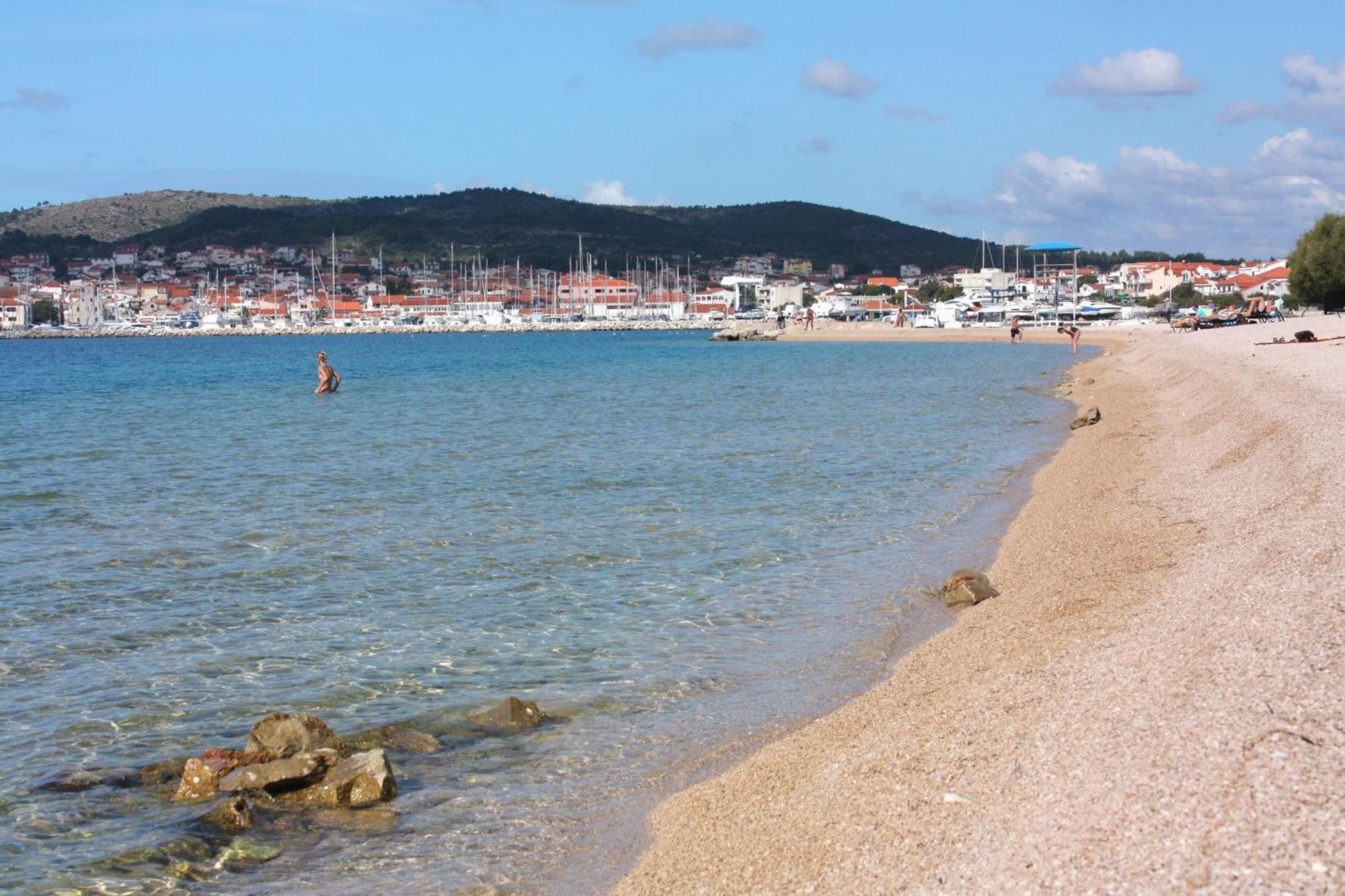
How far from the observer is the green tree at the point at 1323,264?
63475mm

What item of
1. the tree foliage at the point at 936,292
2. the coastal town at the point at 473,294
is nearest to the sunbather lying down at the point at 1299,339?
the coastal town at the point at 473,294

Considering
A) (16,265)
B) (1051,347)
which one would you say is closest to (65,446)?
(1051,347)

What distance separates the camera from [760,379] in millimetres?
52250

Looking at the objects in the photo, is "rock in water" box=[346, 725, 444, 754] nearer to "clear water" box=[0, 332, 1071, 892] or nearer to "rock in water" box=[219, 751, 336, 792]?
"clear water" box=[0, 332, 1071, 892]

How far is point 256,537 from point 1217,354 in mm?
31178

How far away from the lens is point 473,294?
174 m

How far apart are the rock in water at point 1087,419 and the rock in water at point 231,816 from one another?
21.5 meters

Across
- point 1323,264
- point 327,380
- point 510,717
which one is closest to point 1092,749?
point 510,717

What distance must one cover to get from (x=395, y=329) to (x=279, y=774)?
151803 millimetres

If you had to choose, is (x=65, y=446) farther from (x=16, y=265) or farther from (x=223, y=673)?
(x=16, y=265)

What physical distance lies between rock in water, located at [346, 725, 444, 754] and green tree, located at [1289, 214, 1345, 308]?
66.5 metres

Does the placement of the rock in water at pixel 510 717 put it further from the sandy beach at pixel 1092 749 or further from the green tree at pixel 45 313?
the green tree at pixel 45 313

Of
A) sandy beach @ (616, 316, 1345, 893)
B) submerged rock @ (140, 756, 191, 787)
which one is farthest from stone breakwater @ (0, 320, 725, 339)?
submerged rock @ (140, 756, 191, 787)

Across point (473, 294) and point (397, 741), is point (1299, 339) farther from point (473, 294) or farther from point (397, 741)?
point (473, 294)
